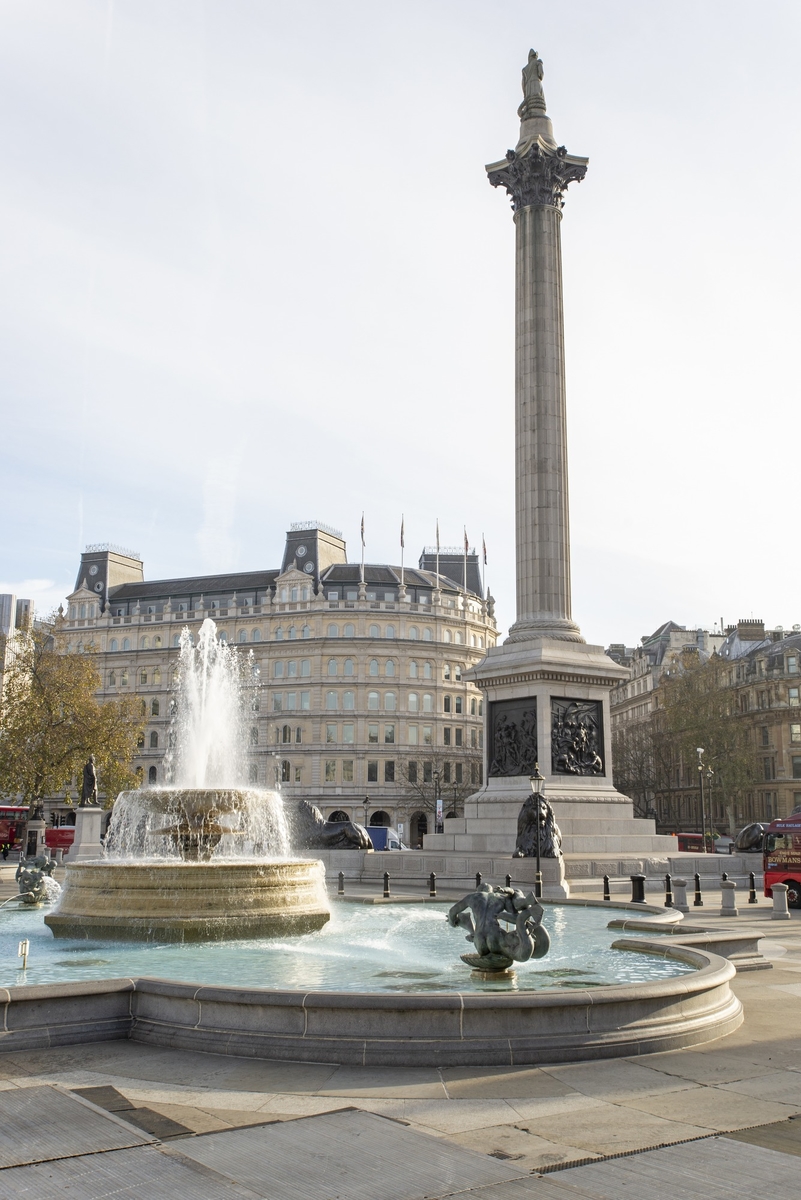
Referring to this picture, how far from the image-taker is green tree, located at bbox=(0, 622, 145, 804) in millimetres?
54688

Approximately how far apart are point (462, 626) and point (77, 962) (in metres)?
81.9

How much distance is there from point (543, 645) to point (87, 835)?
22890 millimetres

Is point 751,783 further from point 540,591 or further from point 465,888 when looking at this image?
point 465,888

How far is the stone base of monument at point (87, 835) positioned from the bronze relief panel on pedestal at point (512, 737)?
18.3 m

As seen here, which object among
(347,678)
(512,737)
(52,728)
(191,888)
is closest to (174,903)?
(191,888)

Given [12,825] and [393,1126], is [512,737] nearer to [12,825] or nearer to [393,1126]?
[393,1126]

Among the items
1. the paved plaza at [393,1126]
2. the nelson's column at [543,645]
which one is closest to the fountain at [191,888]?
the paved plaza at [393,1126]

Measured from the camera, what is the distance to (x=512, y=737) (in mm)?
34750

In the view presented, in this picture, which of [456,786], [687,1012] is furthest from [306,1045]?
[456,786]

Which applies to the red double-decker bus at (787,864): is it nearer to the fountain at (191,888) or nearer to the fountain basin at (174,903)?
the fountain at (191,888)

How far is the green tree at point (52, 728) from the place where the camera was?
54.7 meters

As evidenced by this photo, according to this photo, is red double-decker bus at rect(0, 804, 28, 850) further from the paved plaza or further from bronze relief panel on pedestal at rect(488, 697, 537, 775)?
the paved plaza

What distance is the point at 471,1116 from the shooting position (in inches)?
281

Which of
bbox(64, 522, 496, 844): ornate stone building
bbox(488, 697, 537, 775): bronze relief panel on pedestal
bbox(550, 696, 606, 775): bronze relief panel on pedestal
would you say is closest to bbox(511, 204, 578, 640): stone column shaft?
bbox(488, 697, 537, 775): bronze relief panel on pedestal
